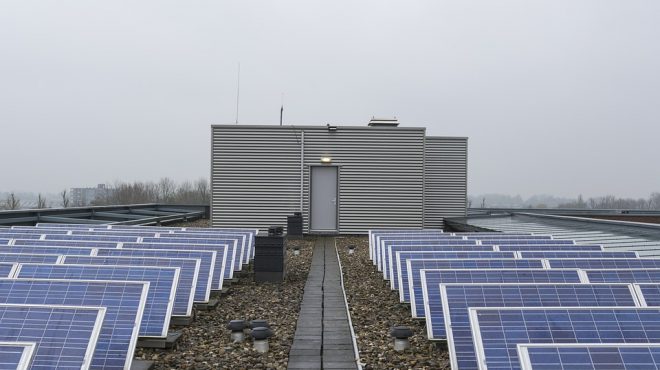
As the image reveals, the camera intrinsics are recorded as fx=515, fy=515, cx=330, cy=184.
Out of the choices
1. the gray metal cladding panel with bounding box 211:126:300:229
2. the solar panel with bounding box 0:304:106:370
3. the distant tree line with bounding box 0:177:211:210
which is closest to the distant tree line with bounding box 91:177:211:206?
the distant tree line with bounding box 0:177:211:210

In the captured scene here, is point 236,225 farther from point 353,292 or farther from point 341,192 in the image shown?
point 353,292

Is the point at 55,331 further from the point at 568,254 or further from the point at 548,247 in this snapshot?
the point at 548,247

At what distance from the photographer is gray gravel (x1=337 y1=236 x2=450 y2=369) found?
5.79 m

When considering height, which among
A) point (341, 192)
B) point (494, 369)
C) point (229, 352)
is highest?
point (341, 192)

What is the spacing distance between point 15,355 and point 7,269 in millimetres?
4029

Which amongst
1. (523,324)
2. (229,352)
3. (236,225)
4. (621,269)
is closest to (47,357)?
(229,352)

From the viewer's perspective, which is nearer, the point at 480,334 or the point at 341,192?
the point at 480,334

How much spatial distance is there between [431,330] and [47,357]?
13.3 ft

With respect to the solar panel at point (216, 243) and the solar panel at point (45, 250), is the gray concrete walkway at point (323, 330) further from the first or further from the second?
the solar panel at point (45, 250)

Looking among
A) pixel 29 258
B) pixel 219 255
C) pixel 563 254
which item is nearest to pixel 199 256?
pixel 219 255

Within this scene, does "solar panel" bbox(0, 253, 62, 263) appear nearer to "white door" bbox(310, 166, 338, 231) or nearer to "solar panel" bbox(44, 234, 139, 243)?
"solar panel" bbox(44, 234, 139, 243)

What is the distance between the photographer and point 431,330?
6188 millimetres

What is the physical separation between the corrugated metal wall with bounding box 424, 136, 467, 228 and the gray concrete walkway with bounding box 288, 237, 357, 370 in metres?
14.0

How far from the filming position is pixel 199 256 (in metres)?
9.04
